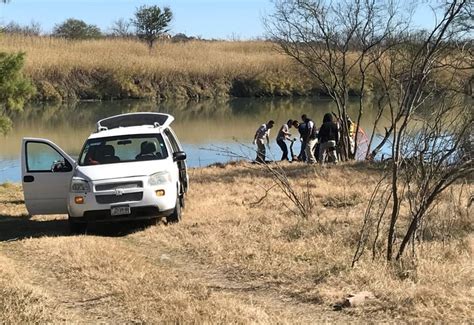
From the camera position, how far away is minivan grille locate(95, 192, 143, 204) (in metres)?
10.2

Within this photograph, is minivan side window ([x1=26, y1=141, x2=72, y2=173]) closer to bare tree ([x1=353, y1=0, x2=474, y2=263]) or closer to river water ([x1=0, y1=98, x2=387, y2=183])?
bare tree ([x1=353, y1=0, x2=474, y2=263])

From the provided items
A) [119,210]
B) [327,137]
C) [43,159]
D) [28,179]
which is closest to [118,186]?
[119,210]

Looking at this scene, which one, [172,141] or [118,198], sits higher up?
[172,141]

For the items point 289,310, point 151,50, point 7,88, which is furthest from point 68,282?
point 151,50

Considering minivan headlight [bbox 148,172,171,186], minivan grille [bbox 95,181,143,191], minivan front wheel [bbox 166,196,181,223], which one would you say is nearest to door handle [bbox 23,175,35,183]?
minivan grille [bbox 95,181,143,191]

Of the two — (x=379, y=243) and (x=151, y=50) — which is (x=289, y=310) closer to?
(x=379, y=243)

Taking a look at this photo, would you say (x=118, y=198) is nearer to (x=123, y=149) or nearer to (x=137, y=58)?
(x=123, y=149)

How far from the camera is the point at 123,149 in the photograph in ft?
37.9

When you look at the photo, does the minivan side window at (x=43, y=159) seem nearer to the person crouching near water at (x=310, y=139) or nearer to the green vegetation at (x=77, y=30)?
the person crouching near water at (x=310, y=139)

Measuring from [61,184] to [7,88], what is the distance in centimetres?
359

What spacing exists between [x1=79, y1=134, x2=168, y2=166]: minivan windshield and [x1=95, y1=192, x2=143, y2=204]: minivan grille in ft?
2.98

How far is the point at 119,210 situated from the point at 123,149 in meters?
1.72

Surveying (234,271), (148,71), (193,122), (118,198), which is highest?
(148,71)

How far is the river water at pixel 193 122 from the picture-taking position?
25395 mm
